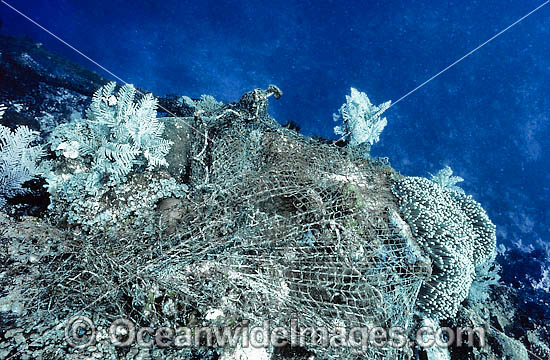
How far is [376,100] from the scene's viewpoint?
11.4m

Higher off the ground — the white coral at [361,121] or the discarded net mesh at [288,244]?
the white coral at [361,121]

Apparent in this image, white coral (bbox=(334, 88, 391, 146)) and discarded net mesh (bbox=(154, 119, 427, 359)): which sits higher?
white coral (bbox=(334, 88, 391, 146))

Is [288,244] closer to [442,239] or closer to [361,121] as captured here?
[442,239]

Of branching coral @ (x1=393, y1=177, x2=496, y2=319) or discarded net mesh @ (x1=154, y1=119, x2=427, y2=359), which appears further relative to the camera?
branching coral @ (x1=393, y1=177, x2=496, y2=319)

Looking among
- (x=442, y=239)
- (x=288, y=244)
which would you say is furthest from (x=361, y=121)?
(x=288, y=244)

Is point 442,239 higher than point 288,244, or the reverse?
point 442,239

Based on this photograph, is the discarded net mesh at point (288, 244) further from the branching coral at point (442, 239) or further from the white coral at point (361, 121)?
the white coral at point (361, 121)

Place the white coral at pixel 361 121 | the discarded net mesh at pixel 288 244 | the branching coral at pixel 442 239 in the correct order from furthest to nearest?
the white coral at pixel 361 121, the branching coral at pixel 442 239, the discarded net mesh at pixel 288 244

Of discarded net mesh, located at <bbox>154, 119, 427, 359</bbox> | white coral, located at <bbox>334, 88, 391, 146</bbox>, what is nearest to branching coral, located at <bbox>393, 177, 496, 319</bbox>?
discarded net mesh, located at <bbox>154, 119, 427, 359</bbox>

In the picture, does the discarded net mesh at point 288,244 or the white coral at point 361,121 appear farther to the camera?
the white coral at point 361,121

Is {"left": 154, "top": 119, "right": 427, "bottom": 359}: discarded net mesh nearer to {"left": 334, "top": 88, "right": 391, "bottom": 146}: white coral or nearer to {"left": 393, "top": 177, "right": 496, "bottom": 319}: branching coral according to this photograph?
{"left": 393, "top": 177, "right": 496, "bottom": 319}: branching coral

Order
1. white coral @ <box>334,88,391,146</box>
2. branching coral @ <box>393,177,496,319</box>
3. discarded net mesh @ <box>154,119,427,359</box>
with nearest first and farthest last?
1. discarded net mesh @ <box>154,119,427,359</box>
2. branching coral @ <box>393,177,496,319</box>
3. white coral @ <box>334,88,391,146</box>

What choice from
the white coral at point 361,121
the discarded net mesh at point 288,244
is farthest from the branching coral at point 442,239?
the white coral at point 361,121

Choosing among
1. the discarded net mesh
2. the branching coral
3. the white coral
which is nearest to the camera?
the discarded net mesh
